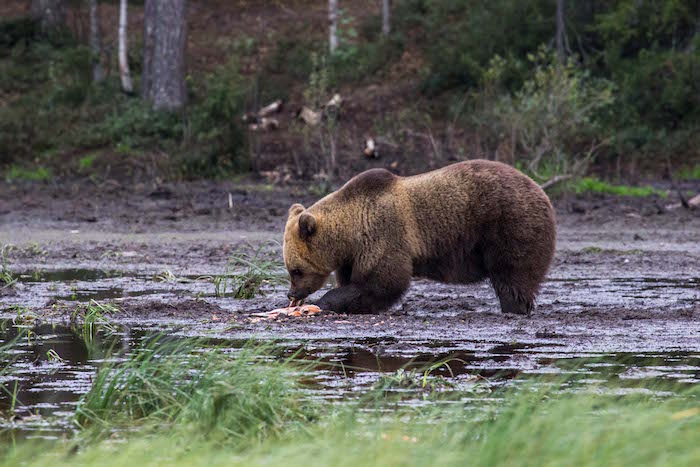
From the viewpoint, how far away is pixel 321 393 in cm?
635

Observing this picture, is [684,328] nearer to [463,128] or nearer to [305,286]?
[305,286]

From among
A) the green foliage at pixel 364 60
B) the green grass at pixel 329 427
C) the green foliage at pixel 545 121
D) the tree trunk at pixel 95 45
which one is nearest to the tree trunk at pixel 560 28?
the green foliage at pixel 545 121

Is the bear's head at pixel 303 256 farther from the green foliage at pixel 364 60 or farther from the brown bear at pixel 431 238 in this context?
the green foliage at pixel 364 60

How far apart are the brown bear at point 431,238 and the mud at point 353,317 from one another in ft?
1.08

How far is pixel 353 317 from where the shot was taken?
948 cm

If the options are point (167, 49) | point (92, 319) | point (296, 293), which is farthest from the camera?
point (167, 49)

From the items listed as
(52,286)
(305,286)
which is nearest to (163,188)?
(52,286)

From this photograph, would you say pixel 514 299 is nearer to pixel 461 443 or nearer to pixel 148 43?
pixel 461 443

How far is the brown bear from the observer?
31.4ft

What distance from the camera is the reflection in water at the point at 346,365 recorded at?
20.7 ft

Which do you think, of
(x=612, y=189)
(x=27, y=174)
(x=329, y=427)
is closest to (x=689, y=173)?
(x=612, y=189)

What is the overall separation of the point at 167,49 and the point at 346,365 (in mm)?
20786

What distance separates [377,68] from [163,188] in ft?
39.0

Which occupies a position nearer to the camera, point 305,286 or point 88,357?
point 88,357
